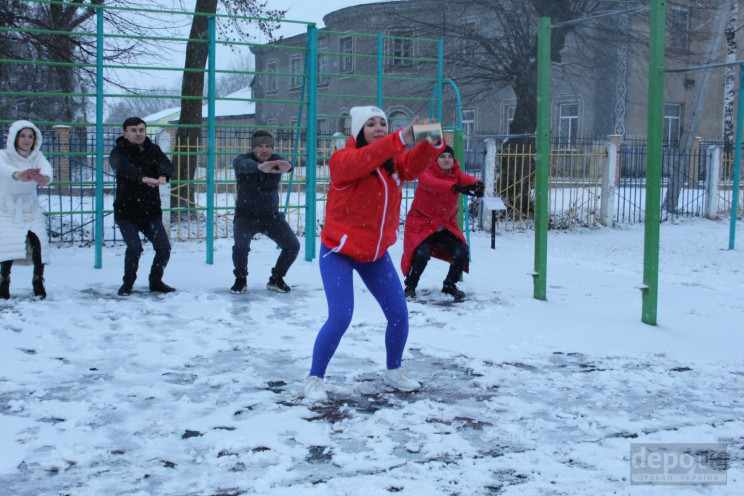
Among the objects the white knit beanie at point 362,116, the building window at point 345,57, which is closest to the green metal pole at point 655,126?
the white knit beanie at point 362,116

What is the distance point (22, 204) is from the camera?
A: 6797 millimetres

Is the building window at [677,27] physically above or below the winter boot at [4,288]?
above

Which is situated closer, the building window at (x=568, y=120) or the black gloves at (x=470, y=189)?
the black gloves at (x=470, y=189)

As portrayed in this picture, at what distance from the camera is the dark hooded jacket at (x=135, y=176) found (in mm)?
7082

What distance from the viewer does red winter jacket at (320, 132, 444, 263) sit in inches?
156

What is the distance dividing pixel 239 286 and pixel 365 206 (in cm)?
373

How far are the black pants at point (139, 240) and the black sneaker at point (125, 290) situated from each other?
3 centimetres

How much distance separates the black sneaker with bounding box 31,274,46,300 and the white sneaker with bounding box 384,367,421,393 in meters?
4.02

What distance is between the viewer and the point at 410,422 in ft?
12.4

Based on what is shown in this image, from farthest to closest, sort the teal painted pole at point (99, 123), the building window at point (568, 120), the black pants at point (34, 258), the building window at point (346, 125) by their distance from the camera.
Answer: the building window at point (568, 120) < the building window at point (346, 125) < the teal painted pole at point (99, 123) < the black pants at point (34, 258)

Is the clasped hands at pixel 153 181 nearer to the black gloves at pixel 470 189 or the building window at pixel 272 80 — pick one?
the black gloves at pixel 470 189

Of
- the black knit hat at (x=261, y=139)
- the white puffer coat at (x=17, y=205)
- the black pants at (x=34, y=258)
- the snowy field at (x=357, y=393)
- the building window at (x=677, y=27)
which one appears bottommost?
the snowy field at (x=357, y=393)

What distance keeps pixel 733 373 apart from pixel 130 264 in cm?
526

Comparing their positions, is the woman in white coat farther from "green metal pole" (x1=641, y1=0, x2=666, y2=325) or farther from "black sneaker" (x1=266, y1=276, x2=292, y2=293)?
"green metal pole" (x1=641, y1=0, x2=666, y2=325)
